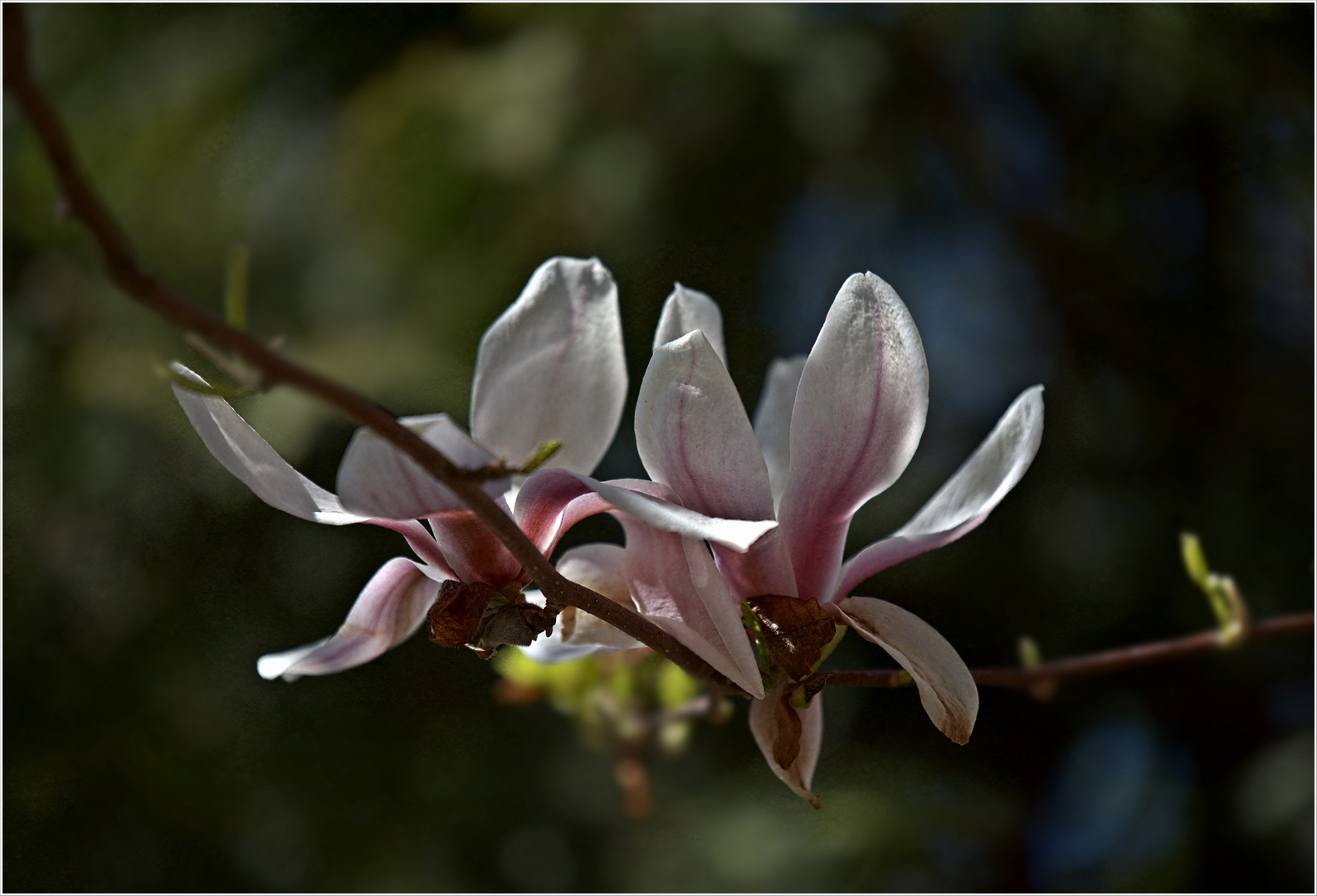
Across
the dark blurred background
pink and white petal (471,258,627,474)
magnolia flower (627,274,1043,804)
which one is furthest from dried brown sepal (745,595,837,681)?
the dark blurred background

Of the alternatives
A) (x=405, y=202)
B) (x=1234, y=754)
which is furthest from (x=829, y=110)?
(x=1234, y=754)

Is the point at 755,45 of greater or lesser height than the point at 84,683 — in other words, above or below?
above

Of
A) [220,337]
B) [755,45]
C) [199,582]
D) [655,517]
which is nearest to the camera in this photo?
[220,337]

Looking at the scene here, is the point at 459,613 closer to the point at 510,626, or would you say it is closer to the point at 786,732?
the point at 510,626

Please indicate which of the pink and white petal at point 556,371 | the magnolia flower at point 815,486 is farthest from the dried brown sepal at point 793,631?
the pink and white petal at point 556,371

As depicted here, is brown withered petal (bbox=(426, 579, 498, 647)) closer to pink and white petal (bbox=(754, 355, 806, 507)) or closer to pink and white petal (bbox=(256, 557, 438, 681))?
pink and white petal (bbox=(256, 557, 438, 681))

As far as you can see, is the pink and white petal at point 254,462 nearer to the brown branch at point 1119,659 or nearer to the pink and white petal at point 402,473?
the pink and white petal at point 402,473

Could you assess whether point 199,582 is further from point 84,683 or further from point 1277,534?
point 1277,534
